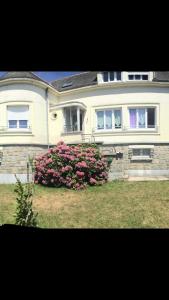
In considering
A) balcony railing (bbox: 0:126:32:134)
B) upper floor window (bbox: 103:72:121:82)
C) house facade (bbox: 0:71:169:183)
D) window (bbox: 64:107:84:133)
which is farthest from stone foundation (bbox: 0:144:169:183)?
upper floor window (bbox: 103:72:121:82)

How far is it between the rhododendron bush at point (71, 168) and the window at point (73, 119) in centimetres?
172

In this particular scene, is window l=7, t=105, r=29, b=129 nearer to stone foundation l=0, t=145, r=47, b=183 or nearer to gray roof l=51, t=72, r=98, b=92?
stone foundation l=0, t=145, r=47, b=183

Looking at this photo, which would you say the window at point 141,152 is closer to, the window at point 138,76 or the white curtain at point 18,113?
the window at point 138,76

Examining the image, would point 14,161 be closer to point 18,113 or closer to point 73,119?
point 18,113

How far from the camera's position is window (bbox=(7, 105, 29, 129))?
42.2ft

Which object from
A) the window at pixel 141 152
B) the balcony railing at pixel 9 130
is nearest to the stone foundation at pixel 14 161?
the balcony railing at pixel 9 130

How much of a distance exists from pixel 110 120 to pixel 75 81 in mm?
2565

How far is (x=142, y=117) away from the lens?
1306 cm

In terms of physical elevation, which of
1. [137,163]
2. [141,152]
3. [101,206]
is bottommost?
[101,206]

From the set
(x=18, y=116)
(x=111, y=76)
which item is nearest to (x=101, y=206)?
(x=18, y=116)
